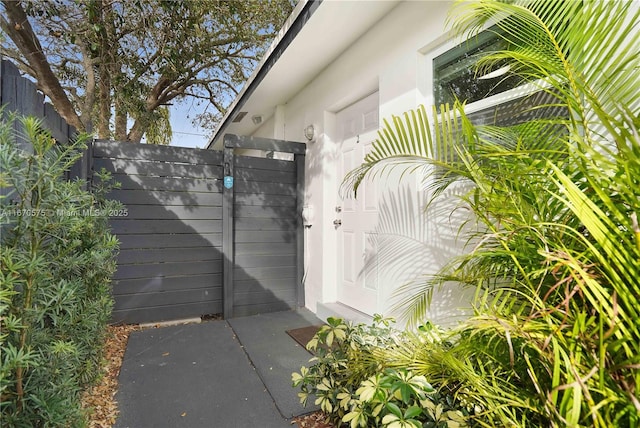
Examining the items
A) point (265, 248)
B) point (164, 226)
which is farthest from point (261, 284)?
point (164, 226)

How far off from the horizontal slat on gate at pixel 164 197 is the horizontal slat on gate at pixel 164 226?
0.68ft

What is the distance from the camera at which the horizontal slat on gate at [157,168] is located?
11.4ft

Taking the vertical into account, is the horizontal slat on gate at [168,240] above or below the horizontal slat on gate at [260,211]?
below

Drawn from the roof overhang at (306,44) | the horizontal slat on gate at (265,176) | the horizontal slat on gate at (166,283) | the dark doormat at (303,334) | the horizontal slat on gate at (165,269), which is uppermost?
the roof overhang at (306,44)

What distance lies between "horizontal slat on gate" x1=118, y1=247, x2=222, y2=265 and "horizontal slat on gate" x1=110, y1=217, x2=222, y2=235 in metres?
0.21

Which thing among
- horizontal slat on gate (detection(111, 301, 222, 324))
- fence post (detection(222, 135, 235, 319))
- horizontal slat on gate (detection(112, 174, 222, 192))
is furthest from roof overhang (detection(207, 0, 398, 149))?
horizontal slat on gate (detection(111, 301, 222, 324))

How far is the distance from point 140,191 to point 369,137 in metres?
2.59

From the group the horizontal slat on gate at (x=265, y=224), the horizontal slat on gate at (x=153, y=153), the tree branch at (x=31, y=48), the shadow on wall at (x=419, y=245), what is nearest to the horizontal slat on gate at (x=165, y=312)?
the horizontal slat on gate at (x=265, y=224)

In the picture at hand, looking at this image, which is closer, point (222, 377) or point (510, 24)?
point (510, 24)

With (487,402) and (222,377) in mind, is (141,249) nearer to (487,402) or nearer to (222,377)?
(222,377)

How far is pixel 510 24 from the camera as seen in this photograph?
5.40 ft

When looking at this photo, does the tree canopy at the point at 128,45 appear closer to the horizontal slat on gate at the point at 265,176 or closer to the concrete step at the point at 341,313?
the horizontal slat on gate at the point at 265,176

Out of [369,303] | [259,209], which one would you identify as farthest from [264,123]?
[369,303]

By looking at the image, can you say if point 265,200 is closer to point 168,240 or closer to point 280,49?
point 168,240
